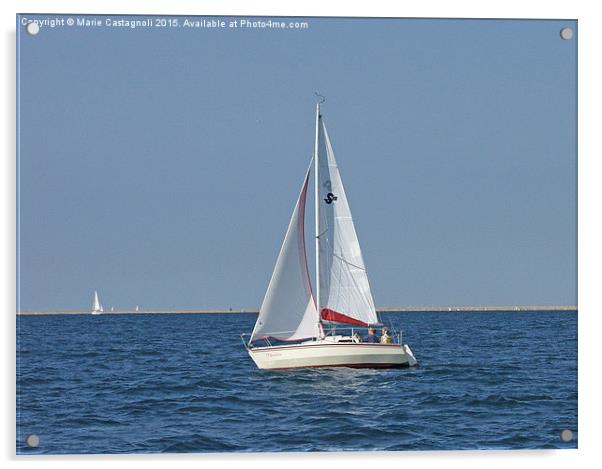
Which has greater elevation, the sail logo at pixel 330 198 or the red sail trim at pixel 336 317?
the sail logo at pixel 330 198

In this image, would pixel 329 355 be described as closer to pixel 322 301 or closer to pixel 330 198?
pixel 322 301

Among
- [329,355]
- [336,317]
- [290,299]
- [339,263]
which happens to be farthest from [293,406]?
[339,263]

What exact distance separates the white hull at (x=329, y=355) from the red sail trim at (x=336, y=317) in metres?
0.68

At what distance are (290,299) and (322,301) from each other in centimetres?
66

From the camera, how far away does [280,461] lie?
1195 cm

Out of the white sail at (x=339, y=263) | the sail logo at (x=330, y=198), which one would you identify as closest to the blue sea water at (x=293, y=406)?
the white sail at (x=339, y=263)

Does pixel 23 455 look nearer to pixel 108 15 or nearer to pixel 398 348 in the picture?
pixel 108 15

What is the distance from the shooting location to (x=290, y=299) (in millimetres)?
19859

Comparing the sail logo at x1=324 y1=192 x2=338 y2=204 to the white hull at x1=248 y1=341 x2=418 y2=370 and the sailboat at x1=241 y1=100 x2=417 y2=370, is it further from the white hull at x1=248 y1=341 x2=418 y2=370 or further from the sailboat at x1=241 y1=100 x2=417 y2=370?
the white hull at x1=248 y1=341 x2=418 y2=370

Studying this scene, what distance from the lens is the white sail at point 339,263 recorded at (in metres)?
19.7
